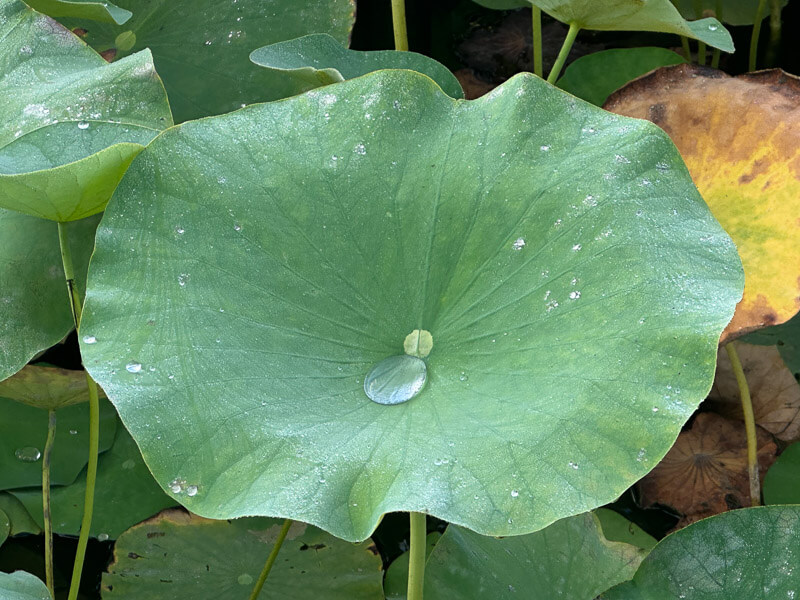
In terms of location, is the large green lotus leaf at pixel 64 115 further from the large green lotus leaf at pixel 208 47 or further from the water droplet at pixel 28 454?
the water droplet at pixel 28 454

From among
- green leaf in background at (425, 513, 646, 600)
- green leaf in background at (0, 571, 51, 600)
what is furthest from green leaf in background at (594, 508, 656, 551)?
green leaf in background at (0, 571, 51, 600)

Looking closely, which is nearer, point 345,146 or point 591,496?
point 591,496

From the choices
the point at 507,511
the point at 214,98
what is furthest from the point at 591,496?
the point at 214,98

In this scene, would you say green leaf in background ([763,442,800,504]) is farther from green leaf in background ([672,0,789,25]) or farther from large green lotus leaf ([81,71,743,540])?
green leaf in background ([672,0,789,25])

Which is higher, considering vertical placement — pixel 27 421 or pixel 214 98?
pixel 214 98

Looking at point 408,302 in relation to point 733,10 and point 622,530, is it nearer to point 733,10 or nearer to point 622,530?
point 622,530

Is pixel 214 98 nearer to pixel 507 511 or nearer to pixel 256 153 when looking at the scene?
pixel 256 153

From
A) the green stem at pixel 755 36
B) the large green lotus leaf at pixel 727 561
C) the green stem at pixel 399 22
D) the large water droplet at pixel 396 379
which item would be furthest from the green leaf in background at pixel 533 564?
the green stem at pixel 755 36
